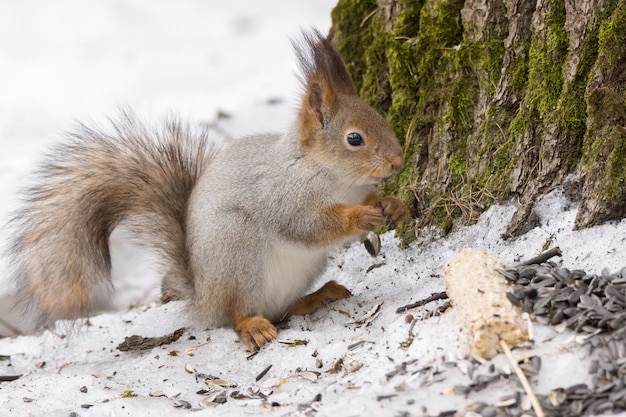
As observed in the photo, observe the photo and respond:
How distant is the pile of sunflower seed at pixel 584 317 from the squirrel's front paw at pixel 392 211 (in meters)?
0.54

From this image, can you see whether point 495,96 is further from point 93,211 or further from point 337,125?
point 93,211

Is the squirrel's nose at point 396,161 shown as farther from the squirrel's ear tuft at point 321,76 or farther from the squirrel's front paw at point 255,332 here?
the squirrel's front paw at point 255,332

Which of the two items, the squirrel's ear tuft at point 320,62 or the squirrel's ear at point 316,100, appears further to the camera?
the squirrel's ear at point 316,100

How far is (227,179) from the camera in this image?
2.53m

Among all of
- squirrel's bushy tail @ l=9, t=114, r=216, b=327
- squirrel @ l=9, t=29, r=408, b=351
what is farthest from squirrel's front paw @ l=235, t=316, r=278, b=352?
squirrel's bushy tail @ l=9, t=114, r=216, b=327

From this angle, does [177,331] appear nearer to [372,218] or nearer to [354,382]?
[372,218]

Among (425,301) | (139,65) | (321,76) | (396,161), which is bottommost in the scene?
(425,301)

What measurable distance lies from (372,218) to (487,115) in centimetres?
51

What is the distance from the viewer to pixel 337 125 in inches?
97.0

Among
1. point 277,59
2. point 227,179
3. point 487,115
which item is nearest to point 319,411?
point 227,179

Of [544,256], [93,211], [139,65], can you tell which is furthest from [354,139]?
[139,65]

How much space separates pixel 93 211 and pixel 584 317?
1528 millimetres

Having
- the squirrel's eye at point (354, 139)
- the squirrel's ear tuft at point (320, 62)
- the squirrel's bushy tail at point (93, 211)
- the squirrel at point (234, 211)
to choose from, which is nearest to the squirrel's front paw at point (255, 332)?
the squirrel at point (234, 211)

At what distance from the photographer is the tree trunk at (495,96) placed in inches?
85.7
